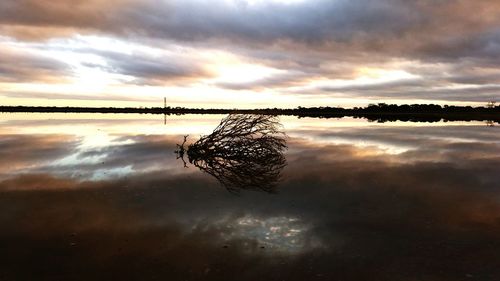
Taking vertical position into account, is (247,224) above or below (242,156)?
below

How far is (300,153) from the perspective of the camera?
2147 centimetres

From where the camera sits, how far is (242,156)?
17531 mm

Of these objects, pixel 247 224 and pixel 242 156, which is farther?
pixel 242 156

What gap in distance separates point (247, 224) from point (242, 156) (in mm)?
9057

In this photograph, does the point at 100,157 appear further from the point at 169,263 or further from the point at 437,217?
the point at 437,217

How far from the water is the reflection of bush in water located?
0.70 meters

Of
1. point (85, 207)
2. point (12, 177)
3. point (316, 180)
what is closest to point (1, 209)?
point (85, 207)

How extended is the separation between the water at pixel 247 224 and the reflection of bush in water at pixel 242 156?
70 cm

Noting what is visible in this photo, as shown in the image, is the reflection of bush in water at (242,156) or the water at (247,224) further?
the reflection of bush in water at (242,156)

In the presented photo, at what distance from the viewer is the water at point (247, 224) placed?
20.4ft

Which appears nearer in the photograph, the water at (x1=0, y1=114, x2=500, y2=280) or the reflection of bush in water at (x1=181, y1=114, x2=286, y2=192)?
the water at (x1=0, y1=114, x2=500, y2=280)

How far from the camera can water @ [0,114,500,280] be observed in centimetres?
622

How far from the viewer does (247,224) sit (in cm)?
855

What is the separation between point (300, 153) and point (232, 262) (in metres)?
15.4
